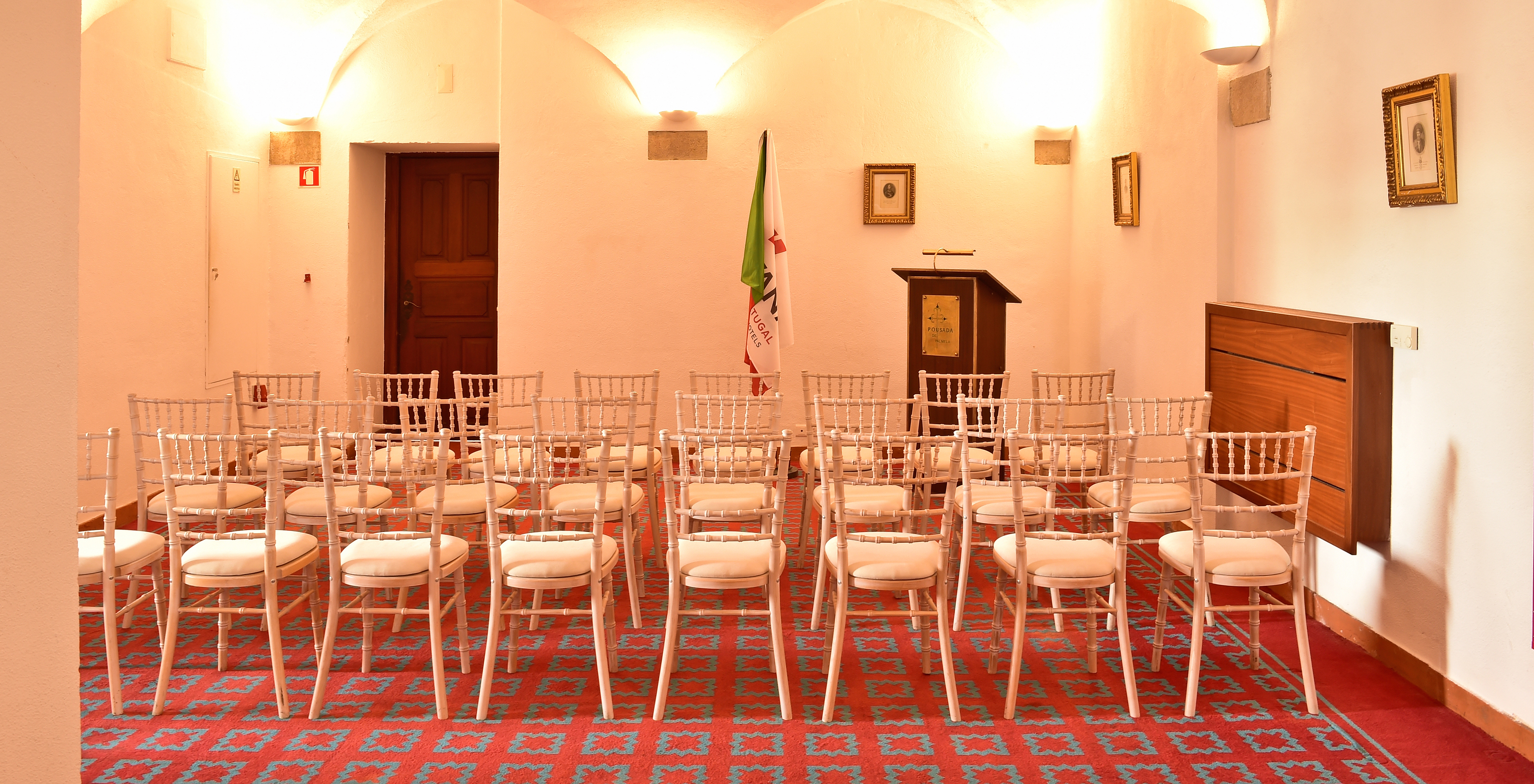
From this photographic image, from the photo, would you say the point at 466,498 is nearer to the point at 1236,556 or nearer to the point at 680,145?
the point at 1236,556

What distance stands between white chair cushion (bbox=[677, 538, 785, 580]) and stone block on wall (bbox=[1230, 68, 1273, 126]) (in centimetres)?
331

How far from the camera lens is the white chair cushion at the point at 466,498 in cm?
464

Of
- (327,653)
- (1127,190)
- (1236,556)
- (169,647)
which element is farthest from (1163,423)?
(169,647)

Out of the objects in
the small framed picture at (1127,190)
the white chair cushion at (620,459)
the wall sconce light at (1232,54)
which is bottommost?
→ the white chair cushion at (620,459)

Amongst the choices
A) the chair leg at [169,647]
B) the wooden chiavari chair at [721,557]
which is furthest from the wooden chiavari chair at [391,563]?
the wooden chiavari chair at [721,557]

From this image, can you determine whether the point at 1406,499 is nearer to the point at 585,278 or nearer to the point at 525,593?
the point at 525,593

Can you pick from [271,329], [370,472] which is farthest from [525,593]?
[271,329]

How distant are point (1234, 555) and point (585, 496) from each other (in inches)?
100.0

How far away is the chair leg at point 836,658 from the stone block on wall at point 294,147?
21.2 ft

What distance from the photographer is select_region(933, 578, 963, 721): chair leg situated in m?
3.76

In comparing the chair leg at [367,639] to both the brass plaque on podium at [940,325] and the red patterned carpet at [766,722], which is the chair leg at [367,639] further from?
the brass plaque on podium at [940,325]

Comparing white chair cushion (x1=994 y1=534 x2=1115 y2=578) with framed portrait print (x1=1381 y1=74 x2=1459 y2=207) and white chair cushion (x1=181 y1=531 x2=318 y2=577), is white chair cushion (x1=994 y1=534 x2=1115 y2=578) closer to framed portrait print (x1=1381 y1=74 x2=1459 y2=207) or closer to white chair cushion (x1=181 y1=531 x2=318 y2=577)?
framed portrait print (x1=1381 y1=74 x2=1459 y2=207)

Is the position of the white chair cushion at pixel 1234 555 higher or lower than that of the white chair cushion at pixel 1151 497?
lower

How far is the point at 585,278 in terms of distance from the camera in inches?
345
